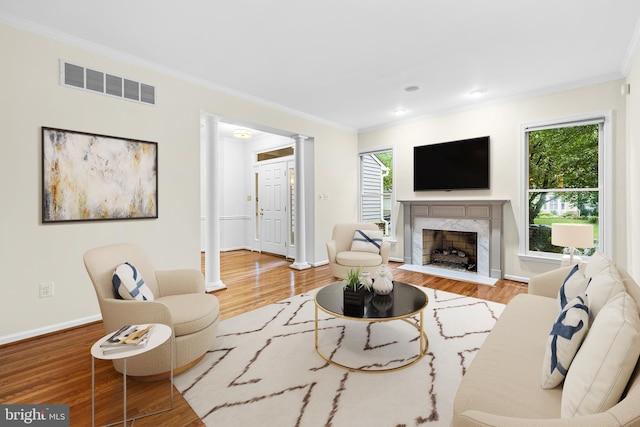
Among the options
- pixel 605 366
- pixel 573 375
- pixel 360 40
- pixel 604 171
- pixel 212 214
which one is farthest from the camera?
pixel 212 214

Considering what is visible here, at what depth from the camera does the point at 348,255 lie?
14.2ft

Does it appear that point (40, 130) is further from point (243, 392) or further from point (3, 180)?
point (243, 392)

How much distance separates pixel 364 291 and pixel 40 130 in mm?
3180

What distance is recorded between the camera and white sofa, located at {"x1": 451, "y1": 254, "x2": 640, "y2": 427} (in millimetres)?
905

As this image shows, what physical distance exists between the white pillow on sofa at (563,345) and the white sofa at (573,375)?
16 mm

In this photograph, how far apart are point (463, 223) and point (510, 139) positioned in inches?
55.3

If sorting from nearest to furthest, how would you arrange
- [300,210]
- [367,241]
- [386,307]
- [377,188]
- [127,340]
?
1. [127,340]
2. [386,307]
3. [367,241]
4. [300,210]
5. [377,188]

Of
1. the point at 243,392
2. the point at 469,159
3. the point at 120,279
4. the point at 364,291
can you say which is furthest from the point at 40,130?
the point at 469,159

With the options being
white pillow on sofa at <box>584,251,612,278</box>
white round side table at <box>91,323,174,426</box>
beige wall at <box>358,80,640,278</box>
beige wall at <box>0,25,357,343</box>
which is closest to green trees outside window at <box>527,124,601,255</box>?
beige wall at <box>358,80,640,278</box>

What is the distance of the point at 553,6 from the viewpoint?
2.41 meters

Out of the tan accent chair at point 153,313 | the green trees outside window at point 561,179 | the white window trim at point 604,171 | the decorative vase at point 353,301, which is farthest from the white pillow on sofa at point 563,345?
the green trees outside window at point 561,179

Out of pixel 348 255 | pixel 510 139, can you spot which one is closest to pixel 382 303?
pixel 348 255

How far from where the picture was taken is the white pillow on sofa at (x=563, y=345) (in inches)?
46.3

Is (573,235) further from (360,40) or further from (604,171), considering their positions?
(360,40)
